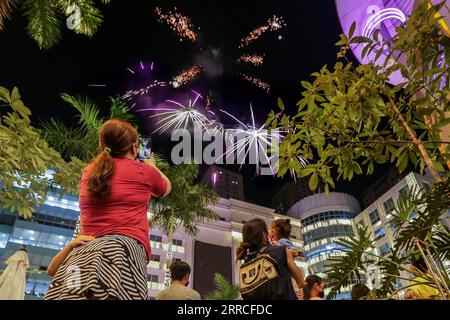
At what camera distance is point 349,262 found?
375cm

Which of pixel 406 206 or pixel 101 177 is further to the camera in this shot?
pixel 406 206

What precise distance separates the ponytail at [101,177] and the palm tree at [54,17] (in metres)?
6.53

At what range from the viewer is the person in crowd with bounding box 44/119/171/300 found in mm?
1339

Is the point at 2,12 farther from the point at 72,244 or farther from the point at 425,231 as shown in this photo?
the point at 425,231

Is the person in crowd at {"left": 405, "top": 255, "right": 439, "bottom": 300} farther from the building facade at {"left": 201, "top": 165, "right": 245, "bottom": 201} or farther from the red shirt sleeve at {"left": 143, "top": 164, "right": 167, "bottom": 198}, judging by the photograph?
the building facade at {"left": 201, "top": 165, "right": 245, "bottom": 201}

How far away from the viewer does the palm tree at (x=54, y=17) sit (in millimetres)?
6734

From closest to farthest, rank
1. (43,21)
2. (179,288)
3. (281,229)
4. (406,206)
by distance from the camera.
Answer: (406,206), (281,229), (179,288), (43,21)

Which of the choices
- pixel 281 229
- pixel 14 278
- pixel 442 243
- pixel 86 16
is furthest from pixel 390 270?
pixel 86 16

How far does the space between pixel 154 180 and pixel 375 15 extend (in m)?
13.7

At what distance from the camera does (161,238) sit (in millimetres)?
46188

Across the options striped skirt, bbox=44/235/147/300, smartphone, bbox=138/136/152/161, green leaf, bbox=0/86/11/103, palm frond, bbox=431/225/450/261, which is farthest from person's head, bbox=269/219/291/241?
green leaf, bbox=0/86/11/103

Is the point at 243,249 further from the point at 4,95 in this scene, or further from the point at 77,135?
the point at 77,135

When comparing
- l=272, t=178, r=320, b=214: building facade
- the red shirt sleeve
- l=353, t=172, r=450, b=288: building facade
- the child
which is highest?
l=272, t=178, r=320, b=214: building facade

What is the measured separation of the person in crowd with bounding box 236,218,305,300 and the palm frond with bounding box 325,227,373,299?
34.4 inches
